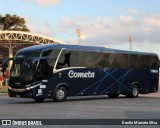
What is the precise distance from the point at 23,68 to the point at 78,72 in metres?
3.37

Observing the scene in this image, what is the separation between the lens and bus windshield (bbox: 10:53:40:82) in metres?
23.3

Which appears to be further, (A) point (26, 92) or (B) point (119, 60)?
(B) point (119, 60)

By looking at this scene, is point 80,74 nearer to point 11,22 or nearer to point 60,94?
point 60,94

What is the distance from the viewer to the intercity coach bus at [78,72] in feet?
76.9

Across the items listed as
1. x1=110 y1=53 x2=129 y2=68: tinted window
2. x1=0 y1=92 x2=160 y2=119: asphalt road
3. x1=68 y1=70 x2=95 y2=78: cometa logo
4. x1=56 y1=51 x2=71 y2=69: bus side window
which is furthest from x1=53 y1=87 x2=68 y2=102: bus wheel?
x1=110 y1=53 x2=129 y2=68: tinted window

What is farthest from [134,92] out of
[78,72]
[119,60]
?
[78,72]

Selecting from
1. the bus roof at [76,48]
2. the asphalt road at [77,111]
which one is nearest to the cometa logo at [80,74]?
the bus roof at [76,48]

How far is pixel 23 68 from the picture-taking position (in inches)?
932

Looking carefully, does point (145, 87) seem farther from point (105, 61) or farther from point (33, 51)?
point (33, 51)

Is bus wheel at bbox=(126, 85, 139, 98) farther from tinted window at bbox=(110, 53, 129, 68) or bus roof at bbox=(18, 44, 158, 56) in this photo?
bus roof at bbox=(18, 44, 158, 56)

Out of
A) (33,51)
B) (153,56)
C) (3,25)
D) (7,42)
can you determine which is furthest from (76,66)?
(3,25)

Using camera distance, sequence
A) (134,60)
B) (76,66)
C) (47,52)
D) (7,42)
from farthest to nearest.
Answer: (7,42)
(134,60)
(76,66)
(47,52)

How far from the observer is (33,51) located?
2377cm

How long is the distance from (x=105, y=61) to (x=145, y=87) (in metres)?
4.39
